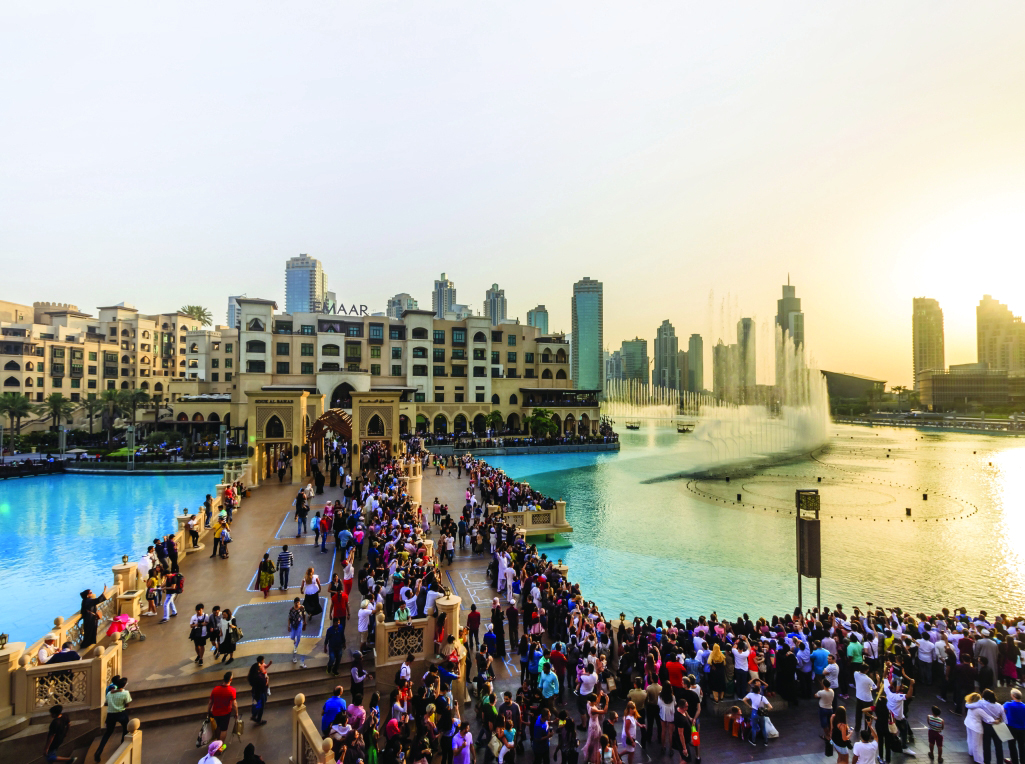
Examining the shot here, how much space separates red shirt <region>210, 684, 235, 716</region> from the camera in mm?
8367

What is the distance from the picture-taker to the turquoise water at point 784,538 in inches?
758

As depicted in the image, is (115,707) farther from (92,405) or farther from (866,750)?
(92,405)

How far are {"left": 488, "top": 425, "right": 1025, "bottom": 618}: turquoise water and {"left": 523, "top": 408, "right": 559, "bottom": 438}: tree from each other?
2050cm

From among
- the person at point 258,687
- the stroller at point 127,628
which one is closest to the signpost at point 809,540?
the person at point 258,687

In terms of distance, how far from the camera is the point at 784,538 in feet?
86.2

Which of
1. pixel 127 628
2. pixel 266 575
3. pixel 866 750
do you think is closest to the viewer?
pixel 866 750

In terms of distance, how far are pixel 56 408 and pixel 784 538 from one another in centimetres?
8106

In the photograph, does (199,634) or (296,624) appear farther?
(296,624)

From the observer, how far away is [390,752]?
7.61m

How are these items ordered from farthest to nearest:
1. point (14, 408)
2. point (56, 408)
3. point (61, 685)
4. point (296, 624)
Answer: point (56, 408), point (14, 408), point (296, 624), point (61, 685)

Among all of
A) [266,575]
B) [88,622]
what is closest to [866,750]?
[266,575]

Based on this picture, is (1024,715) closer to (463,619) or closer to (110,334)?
(463,619)

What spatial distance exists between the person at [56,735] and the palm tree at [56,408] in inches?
3007

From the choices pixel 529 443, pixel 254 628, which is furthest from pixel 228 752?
pixel 529 443
